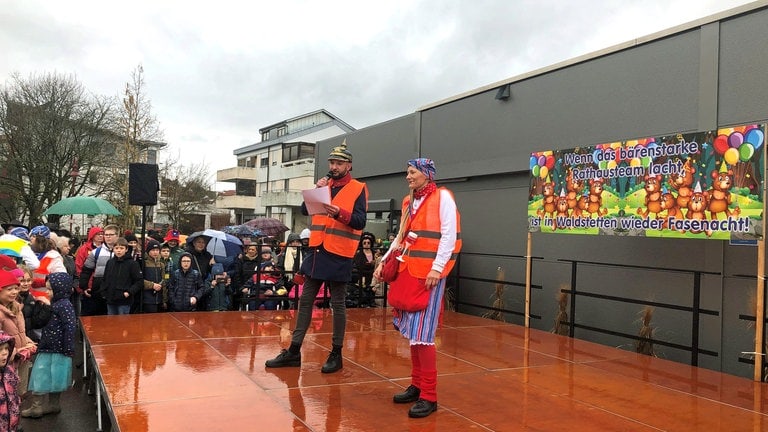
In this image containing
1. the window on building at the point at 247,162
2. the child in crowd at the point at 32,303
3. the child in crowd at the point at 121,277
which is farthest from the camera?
the window on building at the point at 247,162

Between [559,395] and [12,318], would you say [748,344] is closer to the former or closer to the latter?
[559,395]

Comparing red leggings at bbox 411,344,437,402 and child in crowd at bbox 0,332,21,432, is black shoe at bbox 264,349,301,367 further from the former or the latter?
child in crowd at bbox 0,332,21,432

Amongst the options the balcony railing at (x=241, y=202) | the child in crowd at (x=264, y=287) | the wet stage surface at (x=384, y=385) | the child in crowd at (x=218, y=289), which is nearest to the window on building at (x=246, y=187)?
the balcony railing at (x=241, y=202)

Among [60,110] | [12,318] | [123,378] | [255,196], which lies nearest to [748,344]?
[123,378]

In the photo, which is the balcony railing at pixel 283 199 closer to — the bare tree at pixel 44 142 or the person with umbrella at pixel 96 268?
the bare tree at pixel 44 142

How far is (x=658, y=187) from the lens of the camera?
20.0 ft

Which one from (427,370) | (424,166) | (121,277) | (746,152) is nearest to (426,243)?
(424,166)

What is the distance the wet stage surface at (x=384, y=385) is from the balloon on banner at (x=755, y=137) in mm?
2222

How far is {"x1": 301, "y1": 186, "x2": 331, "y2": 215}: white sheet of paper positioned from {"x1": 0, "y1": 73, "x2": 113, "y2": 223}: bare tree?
24.1 meters

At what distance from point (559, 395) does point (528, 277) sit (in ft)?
11.4

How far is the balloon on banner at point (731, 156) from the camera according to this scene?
539 centimetres

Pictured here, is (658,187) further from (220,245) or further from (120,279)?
(220,245)

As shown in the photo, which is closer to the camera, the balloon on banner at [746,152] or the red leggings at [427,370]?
the red leggings at [427,370]

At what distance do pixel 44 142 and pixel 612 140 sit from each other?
24049mm
